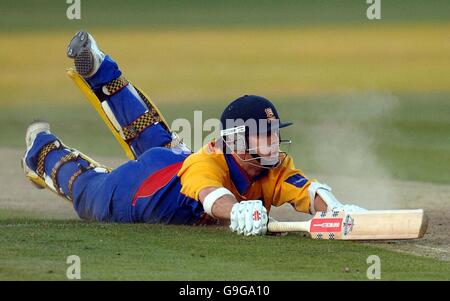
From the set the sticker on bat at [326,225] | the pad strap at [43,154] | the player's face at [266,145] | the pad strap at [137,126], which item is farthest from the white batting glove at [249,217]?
the pad strap at [43,154]

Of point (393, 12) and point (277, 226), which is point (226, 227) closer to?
point (277, 226)

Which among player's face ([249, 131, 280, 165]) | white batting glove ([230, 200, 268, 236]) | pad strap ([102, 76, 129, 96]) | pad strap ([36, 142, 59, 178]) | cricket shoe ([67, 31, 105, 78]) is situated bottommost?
white batting glove ([230, 200, 268, 236])

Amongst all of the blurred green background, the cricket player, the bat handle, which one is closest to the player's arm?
the cricket player

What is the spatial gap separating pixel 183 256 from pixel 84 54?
207 cm

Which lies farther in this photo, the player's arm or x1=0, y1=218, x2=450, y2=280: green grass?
the player's arm

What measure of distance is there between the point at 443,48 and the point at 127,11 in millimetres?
4958

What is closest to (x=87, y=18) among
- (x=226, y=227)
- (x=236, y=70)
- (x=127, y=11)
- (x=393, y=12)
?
(x=127, y=11)

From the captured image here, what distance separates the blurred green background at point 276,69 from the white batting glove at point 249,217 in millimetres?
4164

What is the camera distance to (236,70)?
15523mm

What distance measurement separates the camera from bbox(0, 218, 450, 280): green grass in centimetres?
463

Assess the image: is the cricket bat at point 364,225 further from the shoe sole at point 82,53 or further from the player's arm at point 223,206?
the shoe sole at point 82,53

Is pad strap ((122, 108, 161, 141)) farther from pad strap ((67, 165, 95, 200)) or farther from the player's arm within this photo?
the player's arm

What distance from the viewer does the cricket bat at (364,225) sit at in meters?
5.34

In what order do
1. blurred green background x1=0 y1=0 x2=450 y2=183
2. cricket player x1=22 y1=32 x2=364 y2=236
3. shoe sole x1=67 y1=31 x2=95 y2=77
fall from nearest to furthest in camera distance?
cricket player x1=22 y1=32 x2=364 y2=236, shoe sole x1=67 y1=31 x2=95 y2=77, blurred green background x1=0 y1=0 x2=450 y2=183
